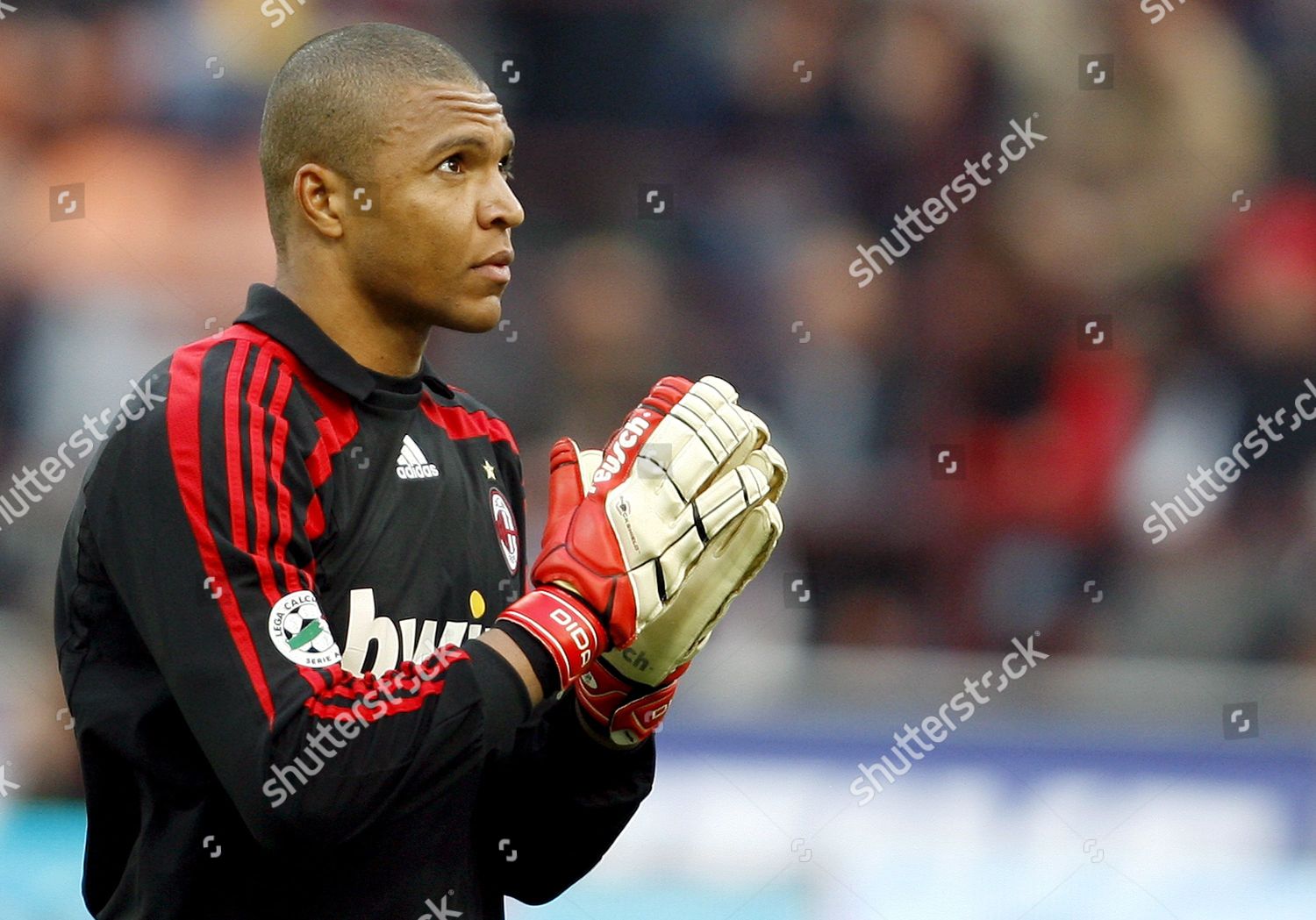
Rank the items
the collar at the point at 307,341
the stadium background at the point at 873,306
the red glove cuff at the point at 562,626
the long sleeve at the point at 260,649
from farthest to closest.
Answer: the stadium background at the point at 873,306 → the collar at the point at 307,341 → the red glove cuff at the point at 562,626 → the long sleeve at the point at 260,649

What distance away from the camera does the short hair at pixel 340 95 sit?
2074 millimetres

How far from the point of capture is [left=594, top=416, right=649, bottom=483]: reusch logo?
82.4 inches

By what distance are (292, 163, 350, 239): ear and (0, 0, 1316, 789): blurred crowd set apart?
3.19 m

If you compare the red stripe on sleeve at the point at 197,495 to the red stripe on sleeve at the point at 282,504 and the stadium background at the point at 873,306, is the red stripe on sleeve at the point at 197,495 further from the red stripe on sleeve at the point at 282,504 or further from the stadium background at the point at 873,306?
the stadium background at the point at 873,306

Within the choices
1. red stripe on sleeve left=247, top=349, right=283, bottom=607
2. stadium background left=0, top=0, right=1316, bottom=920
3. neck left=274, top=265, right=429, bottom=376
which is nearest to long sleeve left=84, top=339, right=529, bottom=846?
red stripe on sleeve left=247, top=349, right=283, bottom=607

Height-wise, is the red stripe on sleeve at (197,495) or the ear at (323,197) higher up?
the ear at (323,197)

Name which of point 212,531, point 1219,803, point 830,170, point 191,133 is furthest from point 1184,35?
point 212,531

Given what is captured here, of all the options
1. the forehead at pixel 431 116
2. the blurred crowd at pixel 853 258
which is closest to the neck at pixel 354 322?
the forehead at pixel 431 116

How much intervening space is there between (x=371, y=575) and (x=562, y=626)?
25 centimetres

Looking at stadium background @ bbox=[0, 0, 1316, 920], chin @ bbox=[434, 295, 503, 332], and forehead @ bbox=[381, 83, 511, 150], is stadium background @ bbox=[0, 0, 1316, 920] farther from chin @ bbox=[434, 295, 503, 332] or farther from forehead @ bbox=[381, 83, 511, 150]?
forehead @ bbox=[381, 83, 511, 150]

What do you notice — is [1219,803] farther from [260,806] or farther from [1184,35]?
[260,806]

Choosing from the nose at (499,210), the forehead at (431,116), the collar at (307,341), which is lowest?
the collar at (307,341)

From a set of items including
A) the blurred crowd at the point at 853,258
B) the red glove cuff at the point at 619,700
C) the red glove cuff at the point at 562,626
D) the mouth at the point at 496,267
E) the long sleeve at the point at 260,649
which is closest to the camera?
the long sleeve at the point at 260,649

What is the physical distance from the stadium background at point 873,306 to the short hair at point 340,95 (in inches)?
104
